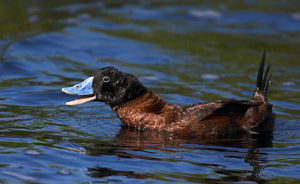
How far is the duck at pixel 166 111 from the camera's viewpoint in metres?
7.25

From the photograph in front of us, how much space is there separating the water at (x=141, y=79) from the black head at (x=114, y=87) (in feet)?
1.18

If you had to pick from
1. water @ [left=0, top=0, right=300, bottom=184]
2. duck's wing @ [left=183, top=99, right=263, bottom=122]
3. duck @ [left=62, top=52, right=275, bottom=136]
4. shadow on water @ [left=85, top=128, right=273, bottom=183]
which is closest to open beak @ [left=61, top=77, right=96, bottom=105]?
duck @ [left=62, top=52, right=275, bottom=136]

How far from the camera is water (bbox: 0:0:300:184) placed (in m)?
5.99

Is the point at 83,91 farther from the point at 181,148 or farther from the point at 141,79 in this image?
the point at 141,79

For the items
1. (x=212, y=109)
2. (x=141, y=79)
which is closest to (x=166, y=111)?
(x=212, y=109)

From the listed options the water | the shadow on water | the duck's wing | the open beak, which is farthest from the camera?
the open beak

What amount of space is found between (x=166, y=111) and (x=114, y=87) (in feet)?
2.23

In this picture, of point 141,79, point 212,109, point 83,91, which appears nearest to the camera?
point 212,109

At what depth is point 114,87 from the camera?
7520 mm

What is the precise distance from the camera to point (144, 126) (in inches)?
294

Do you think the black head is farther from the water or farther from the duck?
the water

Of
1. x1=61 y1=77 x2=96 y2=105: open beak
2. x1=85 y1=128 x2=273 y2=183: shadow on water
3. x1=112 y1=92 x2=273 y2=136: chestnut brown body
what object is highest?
x1=61 y1=77 x2=96 y2=105: open beak

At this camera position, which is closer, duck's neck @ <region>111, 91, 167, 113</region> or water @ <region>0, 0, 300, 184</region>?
water @ <region>0, 0, 300, 184</region>

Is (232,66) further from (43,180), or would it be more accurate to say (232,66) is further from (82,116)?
(43,180)
